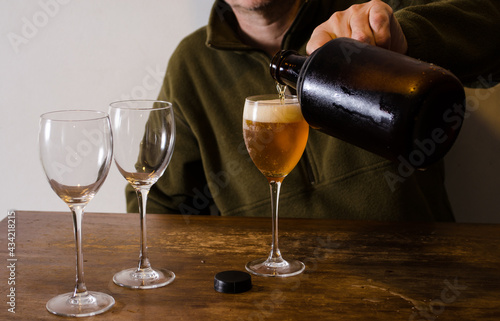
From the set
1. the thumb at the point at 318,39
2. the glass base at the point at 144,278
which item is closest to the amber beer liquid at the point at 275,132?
the thumb at the point at 318,39

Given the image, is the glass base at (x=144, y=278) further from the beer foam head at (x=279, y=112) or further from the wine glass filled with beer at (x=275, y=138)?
the beer foam head at (x=279, y=112)

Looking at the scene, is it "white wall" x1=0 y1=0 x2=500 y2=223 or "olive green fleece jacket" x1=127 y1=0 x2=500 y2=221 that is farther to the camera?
"white wall" x1=0 y1=0 x2=500 y2=223

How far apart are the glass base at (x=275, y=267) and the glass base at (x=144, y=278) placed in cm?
13

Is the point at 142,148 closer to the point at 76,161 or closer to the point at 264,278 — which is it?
the point at 76,161

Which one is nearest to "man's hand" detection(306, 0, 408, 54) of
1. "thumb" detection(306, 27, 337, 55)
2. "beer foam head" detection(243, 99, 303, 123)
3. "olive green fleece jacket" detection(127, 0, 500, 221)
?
"thumb" detection(306, 27, 337, 55)

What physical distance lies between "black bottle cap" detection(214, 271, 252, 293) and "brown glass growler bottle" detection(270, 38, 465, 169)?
239 millimetres

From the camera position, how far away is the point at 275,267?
0.84 meters

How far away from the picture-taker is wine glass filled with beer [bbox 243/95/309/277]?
2.76 feet

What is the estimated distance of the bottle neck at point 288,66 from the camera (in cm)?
84

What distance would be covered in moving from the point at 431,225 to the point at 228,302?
0.51m

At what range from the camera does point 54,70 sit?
1.94 metres

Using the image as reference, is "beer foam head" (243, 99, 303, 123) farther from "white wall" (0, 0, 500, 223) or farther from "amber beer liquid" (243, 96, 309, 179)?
"white wall" (0, 0, 500, 223)

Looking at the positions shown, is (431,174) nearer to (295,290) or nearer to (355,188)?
(355,188)

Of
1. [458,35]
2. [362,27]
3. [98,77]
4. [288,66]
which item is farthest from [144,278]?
[98,77]
